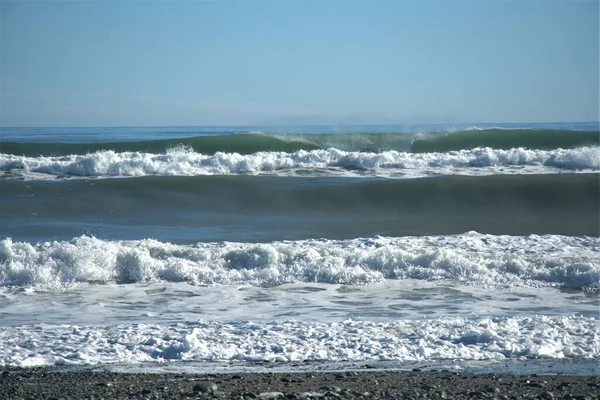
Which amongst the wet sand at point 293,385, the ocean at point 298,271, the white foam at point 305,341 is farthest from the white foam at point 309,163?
the wet sand at point 293,385

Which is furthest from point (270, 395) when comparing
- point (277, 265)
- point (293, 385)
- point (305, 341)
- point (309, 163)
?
point (309, 163)

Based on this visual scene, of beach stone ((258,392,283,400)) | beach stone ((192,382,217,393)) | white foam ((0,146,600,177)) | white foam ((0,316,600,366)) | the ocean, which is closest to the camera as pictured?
beach stone ((258,392,283,400))

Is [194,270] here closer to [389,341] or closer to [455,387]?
[389,341]

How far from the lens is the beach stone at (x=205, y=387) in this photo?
14.9 feet

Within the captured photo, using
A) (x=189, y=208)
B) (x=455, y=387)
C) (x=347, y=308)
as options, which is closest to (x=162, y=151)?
(x=189, y=208)

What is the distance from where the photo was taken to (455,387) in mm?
4734

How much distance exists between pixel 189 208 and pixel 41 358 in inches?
383

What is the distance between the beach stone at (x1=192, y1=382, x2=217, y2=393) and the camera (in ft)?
14.9

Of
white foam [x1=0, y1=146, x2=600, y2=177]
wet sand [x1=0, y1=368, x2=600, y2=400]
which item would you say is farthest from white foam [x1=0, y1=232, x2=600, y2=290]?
white foam [x1=0, y1=146, x2=600, y2=177]

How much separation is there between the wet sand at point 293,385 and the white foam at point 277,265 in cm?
365

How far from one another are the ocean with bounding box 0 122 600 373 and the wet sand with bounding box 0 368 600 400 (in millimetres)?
365

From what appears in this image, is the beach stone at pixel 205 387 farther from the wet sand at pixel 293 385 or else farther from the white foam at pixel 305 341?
the white foam at pixel 305 341

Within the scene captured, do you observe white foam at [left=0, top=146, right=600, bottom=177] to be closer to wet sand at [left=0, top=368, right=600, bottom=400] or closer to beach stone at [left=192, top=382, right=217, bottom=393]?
wet sand at [left=0, top=368, right=600, bottom=400]

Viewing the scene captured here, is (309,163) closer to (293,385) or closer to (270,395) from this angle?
(293,385)
